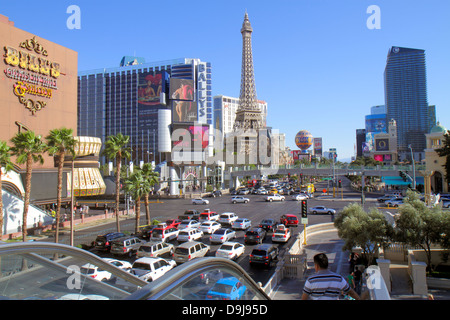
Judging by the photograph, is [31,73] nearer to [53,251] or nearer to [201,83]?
[53,251]

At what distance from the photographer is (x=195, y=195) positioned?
204ft

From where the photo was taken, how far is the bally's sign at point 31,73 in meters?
32.5

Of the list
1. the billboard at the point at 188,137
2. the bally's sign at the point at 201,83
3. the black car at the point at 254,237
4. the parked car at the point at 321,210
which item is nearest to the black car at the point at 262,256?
the black car at the point at 254,237

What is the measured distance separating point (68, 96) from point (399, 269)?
1576 inches

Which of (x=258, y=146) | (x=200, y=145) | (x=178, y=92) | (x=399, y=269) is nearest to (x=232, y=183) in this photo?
(x=200, y=145)

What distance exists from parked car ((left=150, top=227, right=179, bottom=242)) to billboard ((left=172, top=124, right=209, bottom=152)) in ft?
163

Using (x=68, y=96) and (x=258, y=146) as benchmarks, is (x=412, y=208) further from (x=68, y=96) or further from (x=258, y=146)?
(x=258, y=146)

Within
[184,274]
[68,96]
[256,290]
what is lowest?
[256,290]

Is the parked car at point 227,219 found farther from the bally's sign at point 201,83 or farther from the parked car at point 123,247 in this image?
the bally's sign at point 201,83

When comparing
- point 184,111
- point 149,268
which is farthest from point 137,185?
point 184,111

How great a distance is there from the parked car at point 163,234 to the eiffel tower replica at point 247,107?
291ft

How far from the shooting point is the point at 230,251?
19000mm

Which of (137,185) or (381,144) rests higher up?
(381,144)

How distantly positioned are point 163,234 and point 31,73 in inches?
988
